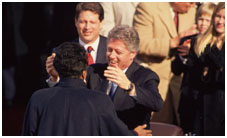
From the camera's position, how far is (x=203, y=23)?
5.41 meters

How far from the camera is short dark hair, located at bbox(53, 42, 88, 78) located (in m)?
3.42

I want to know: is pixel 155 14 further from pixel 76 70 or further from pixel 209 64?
pixel 76 70

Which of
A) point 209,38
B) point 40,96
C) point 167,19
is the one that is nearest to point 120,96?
point 40,96

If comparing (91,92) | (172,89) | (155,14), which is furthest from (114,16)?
(91,92)

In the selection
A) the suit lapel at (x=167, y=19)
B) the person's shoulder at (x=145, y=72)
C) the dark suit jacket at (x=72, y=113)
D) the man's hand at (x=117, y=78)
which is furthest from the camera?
the suit lapel at (x=167, y=19)

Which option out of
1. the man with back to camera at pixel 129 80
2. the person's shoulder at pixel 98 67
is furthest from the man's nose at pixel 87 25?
the man with back to camera at pixel 129 80

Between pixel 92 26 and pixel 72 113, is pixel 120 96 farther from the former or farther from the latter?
pixel 92 26

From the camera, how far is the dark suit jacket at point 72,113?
3.35 m

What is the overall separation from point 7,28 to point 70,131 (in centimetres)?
531

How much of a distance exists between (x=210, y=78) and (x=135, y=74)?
113cm

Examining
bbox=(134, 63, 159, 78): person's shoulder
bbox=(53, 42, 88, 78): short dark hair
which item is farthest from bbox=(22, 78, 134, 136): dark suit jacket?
bbox=(134, 63, 159, 78): person's shoulder

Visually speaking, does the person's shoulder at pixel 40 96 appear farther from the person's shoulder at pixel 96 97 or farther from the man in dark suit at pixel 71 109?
the person's shoulder at pixel 96 97

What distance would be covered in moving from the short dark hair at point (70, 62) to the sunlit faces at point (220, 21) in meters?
1.95

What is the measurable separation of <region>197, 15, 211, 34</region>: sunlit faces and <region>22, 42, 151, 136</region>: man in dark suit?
2.25 meters
